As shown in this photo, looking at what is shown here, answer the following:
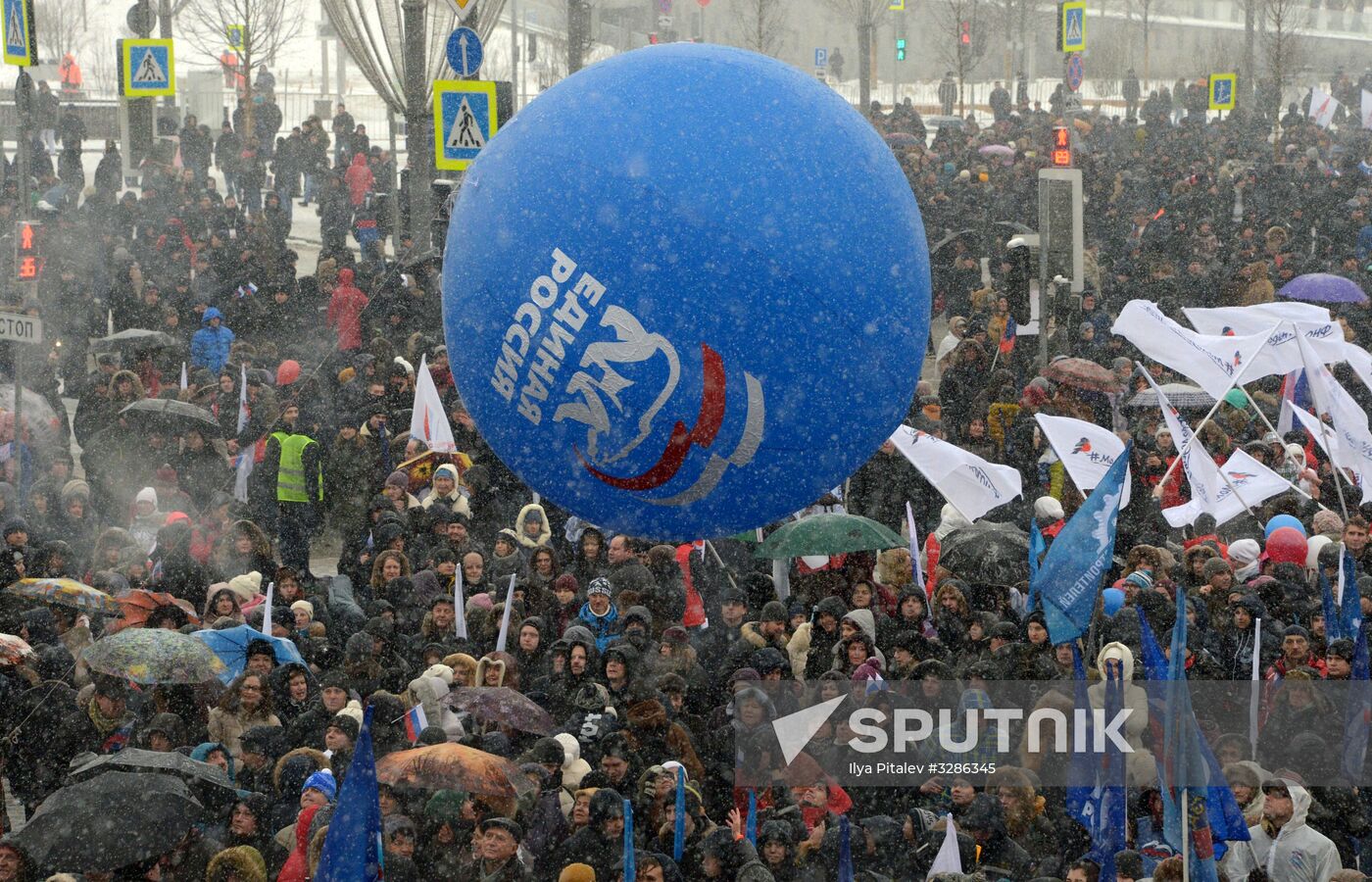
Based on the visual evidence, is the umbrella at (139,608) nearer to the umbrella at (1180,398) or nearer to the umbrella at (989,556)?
the umbrella at (989,556)

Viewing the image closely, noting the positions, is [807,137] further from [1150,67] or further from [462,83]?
[1150,67]

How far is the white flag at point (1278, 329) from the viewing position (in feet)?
47.0

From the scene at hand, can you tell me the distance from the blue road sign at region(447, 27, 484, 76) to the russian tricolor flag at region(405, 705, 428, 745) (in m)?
6.87

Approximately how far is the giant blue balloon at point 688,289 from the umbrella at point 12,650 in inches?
219

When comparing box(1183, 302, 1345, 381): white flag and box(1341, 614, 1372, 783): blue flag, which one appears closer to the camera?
box(1341, 614, 1372, 783): blue flag

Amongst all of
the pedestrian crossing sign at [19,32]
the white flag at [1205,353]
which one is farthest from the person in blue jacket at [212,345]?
the white flag at [1205,353]

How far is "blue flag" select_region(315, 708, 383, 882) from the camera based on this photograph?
6.20 meters

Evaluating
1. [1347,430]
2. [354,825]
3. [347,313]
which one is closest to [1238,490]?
[1347,430]

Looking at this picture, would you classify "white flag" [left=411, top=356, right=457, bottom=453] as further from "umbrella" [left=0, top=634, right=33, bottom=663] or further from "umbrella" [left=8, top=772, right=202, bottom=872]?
"umbrella" [left=8, top=772, right=202, bottom=872]

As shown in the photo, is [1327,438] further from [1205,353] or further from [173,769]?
[173,769]

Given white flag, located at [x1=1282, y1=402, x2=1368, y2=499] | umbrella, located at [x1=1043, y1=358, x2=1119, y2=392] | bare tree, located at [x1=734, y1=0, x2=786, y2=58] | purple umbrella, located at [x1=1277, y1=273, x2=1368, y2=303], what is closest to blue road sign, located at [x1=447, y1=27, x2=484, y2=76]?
umbrella, located at [x1=1043, y1=358, x2=1119, y2=392]

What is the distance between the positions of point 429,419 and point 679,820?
18.5ft

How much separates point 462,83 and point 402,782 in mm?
6965

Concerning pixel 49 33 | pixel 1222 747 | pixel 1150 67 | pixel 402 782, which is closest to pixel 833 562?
pixel 1222 747
